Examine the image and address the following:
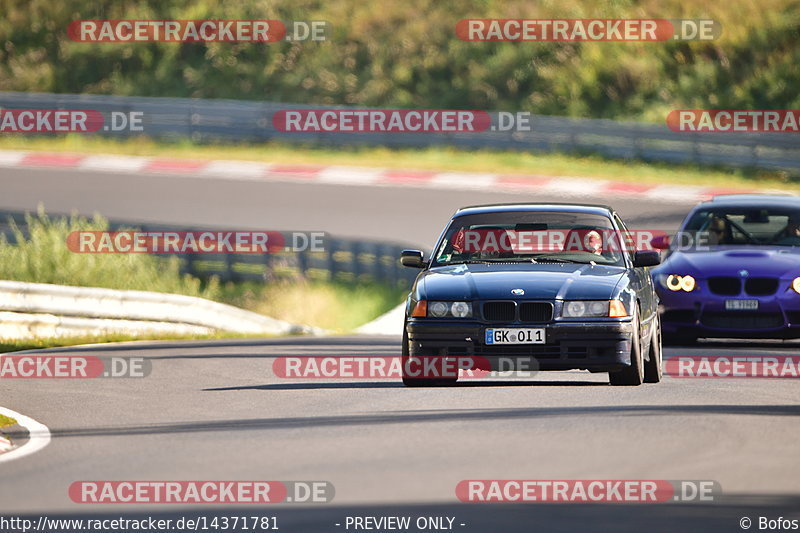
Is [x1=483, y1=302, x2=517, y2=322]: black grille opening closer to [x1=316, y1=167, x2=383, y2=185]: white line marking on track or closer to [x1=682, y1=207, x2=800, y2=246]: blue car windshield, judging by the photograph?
[x1=682, y1=207, x2=800, y2=246]: blue car windshield

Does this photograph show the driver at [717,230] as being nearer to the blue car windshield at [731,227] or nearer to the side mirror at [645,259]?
the blue car windshield at [731,227]

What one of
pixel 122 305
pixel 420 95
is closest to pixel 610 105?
pixel 420 95

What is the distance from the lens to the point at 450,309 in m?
12.2

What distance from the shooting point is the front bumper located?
12.0 meters

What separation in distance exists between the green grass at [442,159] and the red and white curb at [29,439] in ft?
81.1

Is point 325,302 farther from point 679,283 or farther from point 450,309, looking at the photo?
point 450,309

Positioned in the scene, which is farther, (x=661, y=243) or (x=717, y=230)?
(x=717, y=230)

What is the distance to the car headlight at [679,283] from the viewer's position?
1648 cm

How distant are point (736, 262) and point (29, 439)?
26.8 ft

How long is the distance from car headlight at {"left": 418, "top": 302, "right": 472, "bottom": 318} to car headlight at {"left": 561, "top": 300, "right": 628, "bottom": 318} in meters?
0.69

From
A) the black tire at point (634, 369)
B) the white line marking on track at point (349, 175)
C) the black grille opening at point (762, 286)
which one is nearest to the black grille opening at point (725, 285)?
the black grille opening at point (762, 286)

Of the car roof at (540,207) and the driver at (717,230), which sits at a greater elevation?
the driver at (717,230)

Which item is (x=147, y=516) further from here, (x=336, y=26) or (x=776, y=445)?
(x=336, y=26)
